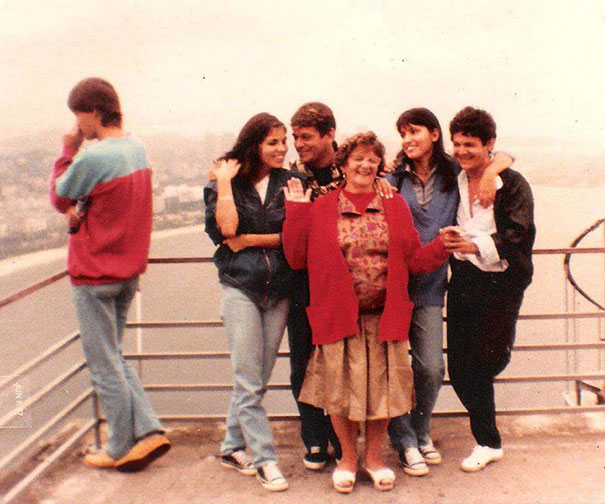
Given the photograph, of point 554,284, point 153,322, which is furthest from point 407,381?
point 554,284

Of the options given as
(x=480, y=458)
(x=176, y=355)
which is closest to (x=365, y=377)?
(x=480, y=458)

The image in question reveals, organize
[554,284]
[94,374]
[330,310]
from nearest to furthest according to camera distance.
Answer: [330,310] → [94,374] → [554,284]

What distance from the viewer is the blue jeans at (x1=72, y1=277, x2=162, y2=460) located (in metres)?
2.54

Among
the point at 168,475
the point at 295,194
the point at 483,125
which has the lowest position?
the point at 168,475

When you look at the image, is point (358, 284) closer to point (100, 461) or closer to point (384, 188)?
point (384, 188)

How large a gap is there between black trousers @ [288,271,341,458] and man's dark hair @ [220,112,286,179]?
449 millimetres

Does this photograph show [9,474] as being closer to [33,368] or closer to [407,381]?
[33,368]

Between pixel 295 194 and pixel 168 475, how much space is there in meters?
1.27

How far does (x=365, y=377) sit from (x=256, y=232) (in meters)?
0.69

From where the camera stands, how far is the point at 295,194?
8.13 feet

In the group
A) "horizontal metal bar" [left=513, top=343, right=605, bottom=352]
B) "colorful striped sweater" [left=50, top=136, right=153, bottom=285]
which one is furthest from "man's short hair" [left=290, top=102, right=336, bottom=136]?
"horizontal metal bar" [left=513, top=343, right=605, bottom=352]

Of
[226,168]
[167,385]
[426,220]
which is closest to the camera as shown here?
[226,168]

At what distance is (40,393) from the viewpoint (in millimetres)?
2568

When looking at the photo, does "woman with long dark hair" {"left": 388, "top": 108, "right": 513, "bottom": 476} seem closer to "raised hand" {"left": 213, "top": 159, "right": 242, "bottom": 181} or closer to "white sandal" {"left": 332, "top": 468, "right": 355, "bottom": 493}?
"white sandal" {"left": 332, "top": 468, "right": 355, "bottom": 493}
